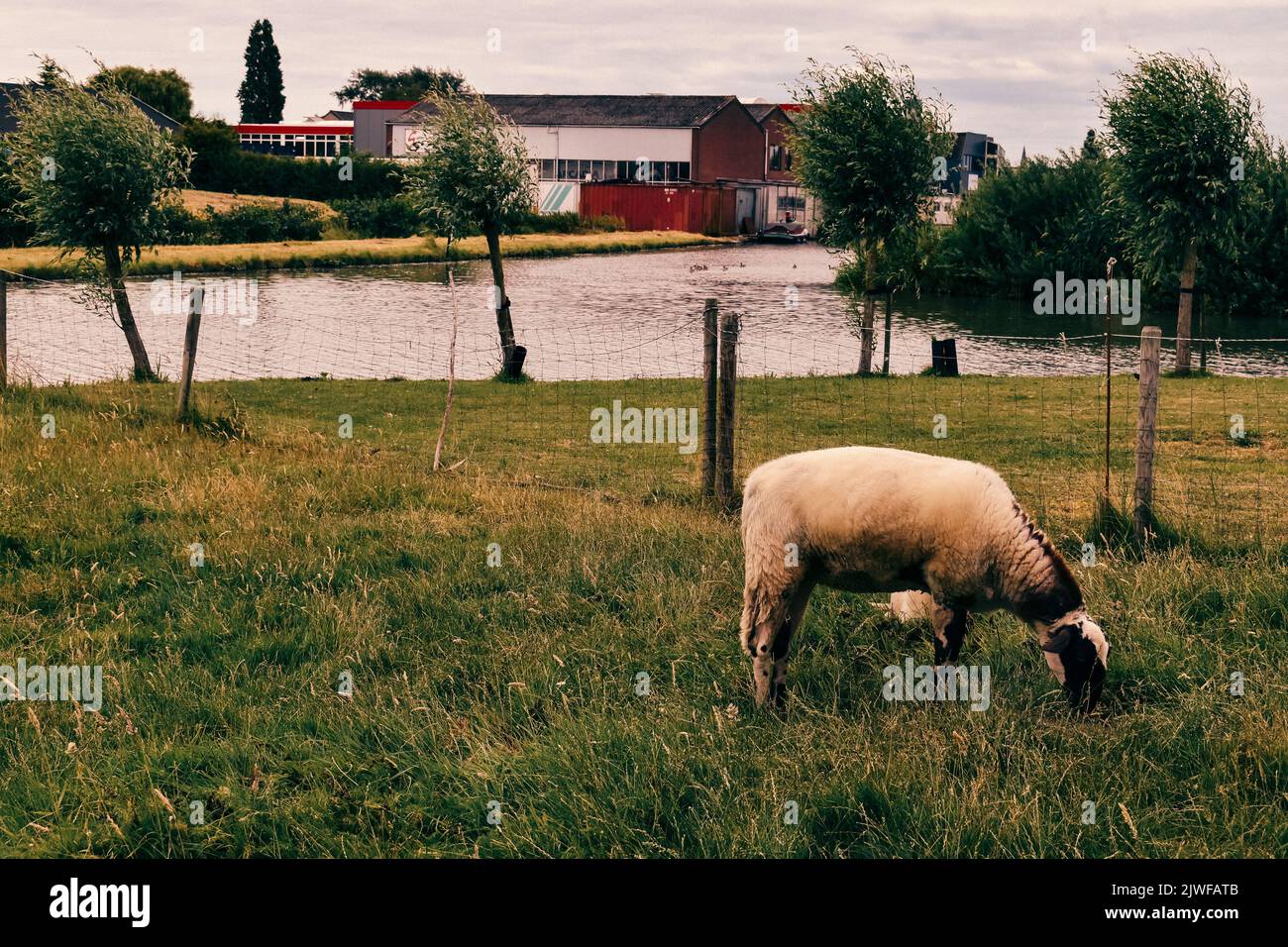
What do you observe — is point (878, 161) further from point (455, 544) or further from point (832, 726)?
point (832, 726)

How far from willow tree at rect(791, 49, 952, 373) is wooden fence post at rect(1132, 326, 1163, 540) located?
18.3 m

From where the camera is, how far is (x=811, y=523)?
6.14 metres

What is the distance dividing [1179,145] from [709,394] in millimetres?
19986

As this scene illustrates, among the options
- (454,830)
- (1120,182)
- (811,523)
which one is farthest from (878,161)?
(454,830)

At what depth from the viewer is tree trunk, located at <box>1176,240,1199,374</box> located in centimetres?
2436

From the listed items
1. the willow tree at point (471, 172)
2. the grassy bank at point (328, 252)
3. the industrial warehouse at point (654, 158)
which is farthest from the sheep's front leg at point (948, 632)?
the industrial warehouse at point (654, 158)

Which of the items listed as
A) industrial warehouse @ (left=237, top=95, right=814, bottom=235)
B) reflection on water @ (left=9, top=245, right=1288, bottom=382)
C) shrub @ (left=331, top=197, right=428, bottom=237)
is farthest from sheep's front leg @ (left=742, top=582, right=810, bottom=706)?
industrial warehouse @ (left=237, top=95, right=814, bottom=235)

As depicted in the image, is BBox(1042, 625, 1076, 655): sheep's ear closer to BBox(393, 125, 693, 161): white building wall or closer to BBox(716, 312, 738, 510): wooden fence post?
BBox(716, 312, 738, 510): wooden fence post

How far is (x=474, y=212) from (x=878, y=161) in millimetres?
8980

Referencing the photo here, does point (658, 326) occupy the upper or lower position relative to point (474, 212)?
lower

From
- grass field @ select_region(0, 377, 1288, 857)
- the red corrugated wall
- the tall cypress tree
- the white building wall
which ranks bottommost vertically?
grass field @ select_region(0, 377, 1288, 857)

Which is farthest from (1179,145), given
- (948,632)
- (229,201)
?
(229,201)

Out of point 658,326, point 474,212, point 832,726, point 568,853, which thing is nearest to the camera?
point 568,853

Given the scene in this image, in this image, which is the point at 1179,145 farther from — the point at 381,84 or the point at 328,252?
the point at 381,84
